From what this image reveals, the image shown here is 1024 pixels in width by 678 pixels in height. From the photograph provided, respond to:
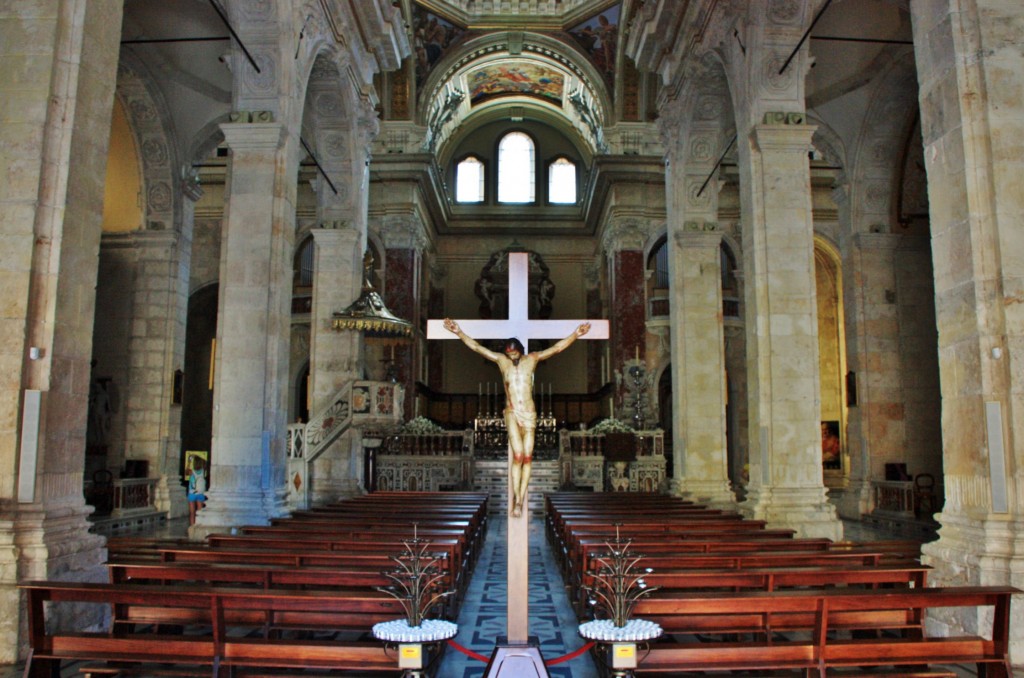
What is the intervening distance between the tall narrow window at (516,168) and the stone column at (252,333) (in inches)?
828

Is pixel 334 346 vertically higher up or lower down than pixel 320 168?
lower down

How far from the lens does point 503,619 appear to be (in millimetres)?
6879

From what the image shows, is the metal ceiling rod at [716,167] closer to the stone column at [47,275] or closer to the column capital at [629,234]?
the column capital at [629,234]

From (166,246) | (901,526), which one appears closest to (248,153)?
(166,246)

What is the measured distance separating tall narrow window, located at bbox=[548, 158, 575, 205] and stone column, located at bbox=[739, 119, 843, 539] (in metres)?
20.7

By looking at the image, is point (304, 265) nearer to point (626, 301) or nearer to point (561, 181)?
point (626, 301)

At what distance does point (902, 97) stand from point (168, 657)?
1498cm

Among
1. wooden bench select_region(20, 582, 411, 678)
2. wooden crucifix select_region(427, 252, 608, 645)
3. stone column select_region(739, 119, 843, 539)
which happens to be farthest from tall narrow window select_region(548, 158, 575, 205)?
wooden bench select_region(20, 582, 411, 678)

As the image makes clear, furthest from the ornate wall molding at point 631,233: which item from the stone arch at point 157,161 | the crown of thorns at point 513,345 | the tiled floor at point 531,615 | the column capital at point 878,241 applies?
the crown of thorns at point 513,345

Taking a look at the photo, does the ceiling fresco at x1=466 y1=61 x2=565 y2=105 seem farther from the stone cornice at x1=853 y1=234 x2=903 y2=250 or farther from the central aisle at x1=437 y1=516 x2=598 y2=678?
the central aisle at x1=437 y1=516 x2=598 y2=678

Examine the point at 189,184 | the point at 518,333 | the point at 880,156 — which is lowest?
the point at 518,333

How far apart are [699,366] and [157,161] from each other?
36.0ft

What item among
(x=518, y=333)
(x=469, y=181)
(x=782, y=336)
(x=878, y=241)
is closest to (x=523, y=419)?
(x=518, y=333)

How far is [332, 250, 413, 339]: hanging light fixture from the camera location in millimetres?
13844
